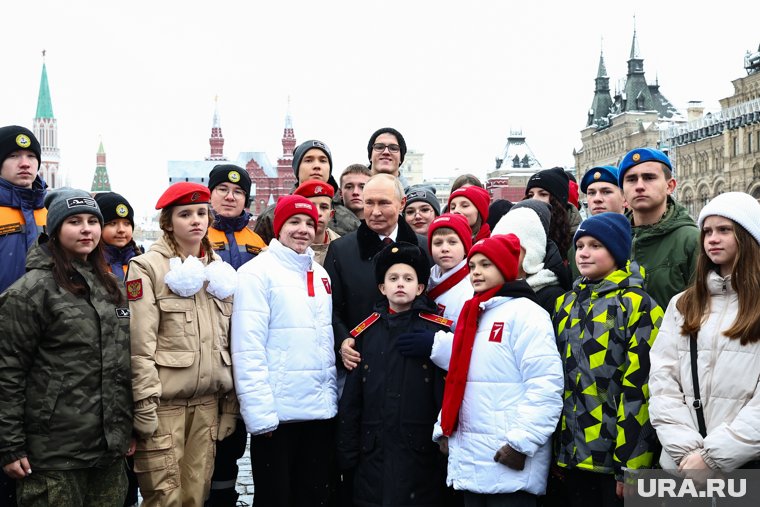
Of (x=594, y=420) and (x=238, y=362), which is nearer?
(x=594, y=420)

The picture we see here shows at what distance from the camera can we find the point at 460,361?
11.5 ft

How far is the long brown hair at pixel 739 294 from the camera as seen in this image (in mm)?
2936

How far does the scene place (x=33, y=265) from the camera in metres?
3.52

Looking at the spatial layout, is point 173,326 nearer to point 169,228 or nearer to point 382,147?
point 169,228

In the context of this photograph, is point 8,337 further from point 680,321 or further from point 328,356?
point 680,321

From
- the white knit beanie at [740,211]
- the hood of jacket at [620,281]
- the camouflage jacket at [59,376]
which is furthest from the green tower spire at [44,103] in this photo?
the white knit beanie at [740,211]

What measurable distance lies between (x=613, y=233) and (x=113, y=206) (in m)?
3.61

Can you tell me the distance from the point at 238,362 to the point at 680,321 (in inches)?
85.5

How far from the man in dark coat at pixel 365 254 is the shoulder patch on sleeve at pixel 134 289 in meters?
1.08

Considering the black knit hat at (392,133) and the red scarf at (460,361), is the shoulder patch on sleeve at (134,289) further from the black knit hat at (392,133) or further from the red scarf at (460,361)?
the black knit hat at (392,133)

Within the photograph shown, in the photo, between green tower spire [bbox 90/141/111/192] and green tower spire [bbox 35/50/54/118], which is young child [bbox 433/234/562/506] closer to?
green tower spire [bbox 90/141/111/192]

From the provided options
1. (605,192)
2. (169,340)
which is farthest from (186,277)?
(605,192)

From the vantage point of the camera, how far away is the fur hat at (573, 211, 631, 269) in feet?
11.3

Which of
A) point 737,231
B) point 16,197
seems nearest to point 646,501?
point 737,231
